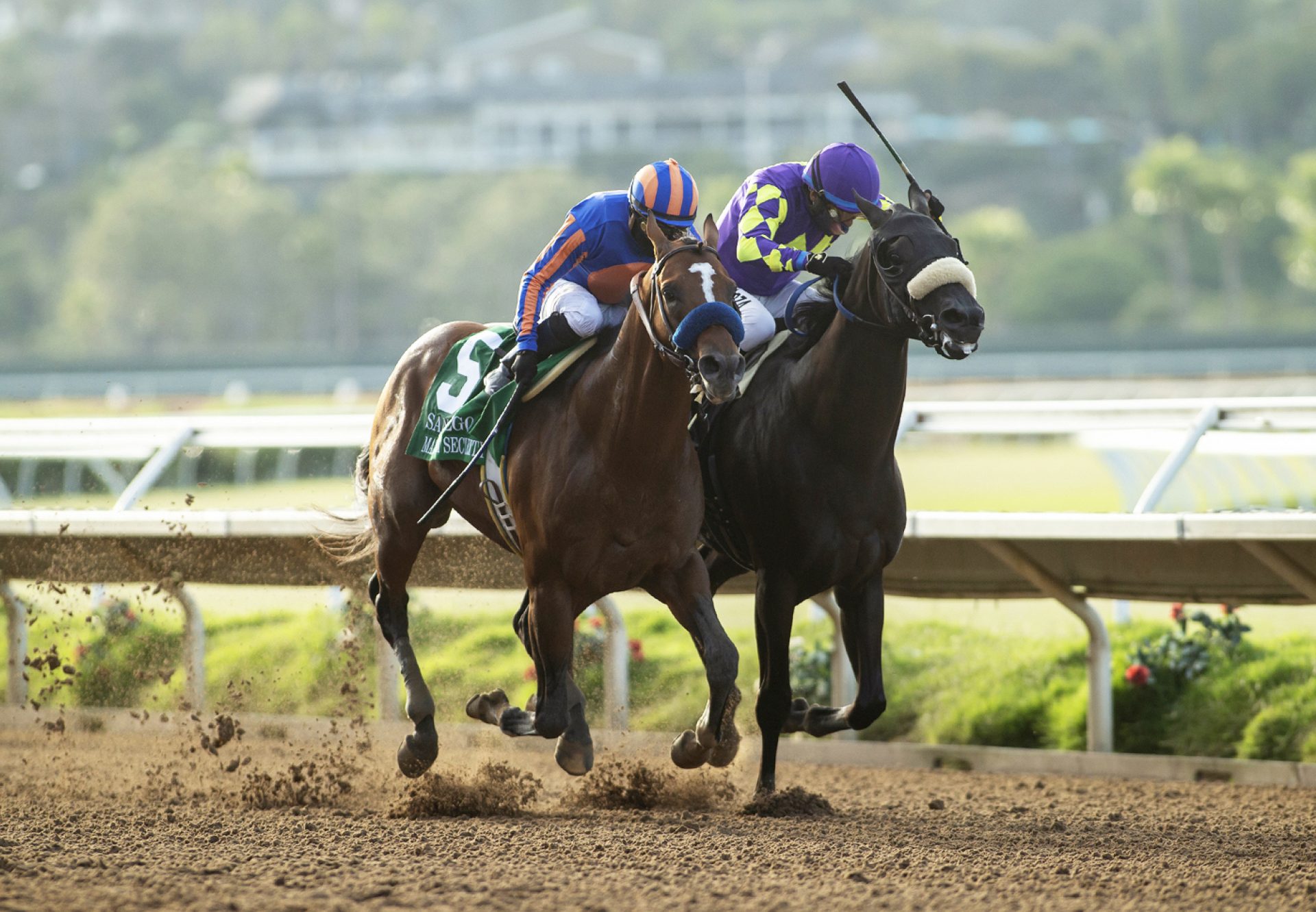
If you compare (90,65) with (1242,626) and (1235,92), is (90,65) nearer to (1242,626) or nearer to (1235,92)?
(1235,92)

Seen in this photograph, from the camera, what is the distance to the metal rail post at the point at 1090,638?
5270 millimetres

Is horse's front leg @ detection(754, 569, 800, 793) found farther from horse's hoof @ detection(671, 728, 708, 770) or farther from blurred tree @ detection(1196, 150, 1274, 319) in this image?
blurred tree @ detection(1196, 150, 1274, 319)

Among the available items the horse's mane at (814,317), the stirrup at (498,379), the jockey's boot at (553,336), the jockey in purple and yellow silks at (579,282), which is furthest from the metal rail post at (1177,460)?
the stirrup at (498,379)

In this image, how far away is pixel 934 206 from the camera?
423cm

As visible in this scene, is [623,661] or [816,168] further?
[623,661]

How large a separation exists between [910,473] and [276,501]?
9906mm

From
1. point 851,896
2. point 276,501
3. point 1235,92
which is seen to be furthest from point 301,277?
point 851,896

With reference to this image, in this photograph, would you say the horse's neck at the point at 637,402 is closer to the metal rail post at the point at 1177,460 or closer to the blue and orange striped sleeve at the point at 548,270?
the blue and orange striped sleeve at the point at 548,270

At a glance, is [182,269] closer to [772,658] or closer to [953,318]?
[772,658]

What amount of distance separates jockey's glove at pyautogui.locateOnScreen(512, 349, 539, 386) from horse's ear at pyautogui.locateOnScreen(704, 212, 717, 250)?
59 cm

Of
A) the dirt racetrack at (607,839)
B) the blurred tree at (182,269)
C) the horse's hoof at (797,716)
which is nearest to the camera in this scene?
the dirt racetrack at (607,839)

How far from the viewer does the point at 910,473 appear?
15477mm

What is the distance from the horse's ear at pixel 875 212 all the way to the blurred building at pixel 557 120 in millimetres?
66579

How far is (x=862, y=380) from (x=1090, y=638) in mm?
1634
